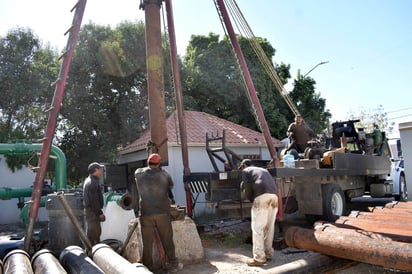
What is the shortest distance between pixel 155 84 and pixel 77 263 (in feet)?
13.0

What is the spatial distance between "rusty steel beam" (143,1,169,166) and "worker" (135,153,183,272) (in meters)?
1.50

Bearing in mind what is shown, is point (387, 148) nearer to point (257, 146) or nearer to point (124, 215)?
point (257, 146)

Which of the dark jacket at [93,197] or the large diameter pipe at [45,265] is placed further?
the dark jacket at [93,197]

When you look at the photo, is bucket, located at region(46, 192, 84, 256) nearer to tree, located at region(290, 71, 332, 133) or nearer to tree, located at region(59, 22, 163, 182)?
tree, located at region(59, 22, 163, 182)

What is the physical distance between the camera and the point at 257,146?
16875 millimetres

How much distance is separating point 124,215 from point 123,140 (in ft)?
40.5

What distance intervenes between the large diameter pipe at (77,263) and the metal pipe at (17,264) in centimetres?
52

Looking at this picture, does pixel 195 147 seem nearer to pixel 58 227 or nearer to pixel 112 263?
pixel 58 227

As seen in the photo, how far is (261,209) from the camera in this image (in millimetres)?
6402

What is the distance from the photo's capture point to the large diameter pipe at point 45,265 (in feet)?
15.6

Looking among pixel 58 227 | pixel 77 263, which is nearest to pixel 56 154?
pixel 58 227

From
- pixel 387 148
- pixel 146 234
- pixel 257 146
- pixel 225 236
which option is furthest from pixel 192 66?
pixel 146 234

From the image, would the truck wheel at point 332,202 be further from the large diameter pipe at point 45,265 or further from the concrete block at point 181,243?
the large diameter pipe at point 45,265

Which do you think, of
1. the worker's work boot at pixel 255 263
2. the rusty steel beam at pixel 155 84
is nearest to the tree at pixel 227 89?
the rusty steel beam at pixel 155 84
